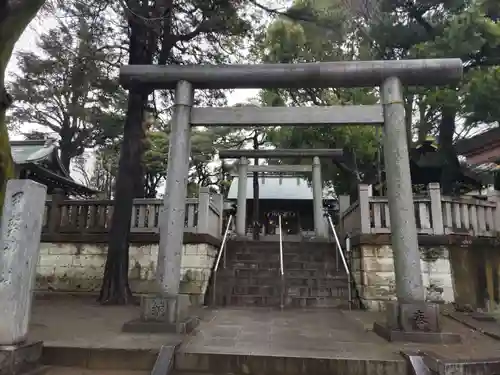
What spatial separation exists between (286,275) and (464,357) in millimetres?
5643

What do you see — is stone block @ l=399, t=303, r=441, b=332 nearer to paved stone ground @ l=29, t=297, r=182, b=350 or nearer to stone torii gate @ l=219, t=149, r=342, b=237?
paved stone ground @ l=29, t=297, r=182, b=350

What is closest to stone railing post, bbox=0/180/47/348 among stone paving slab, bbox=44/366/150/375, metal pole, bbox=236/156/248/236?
stone paving slab, bbox=44/366/150/375

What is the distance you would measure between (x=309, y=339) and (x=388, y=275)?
13.5 ft

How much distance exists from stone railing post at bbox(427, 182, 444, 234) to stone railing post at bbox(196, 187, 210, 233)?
5251 millimetres

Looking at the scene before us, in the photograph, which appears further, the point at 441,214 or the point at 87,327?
the point at 441,214

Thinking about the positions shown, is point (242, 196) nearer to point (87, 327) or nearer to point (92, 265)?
point (92, 265)

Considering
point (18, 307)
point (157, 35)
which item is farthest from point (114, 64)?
point (18, 307)

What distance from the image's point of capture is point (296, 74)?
222 inches

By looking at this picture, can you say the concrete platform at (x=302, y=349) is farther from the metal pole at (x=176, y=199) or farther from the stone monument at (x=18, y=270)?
the stone monument at (x=18, y=270)

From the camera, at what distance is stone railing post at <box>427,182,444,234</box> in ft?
27.3

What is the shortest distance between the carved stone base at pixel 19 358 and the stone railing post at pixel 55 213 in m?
6.32

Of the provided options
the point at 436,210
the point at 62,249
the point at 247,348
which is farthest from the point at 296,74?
the point at 62,249

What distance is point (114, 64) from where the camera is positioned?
974cm

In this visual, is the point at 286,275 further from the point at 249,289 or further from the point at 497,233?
the point at 497,233
